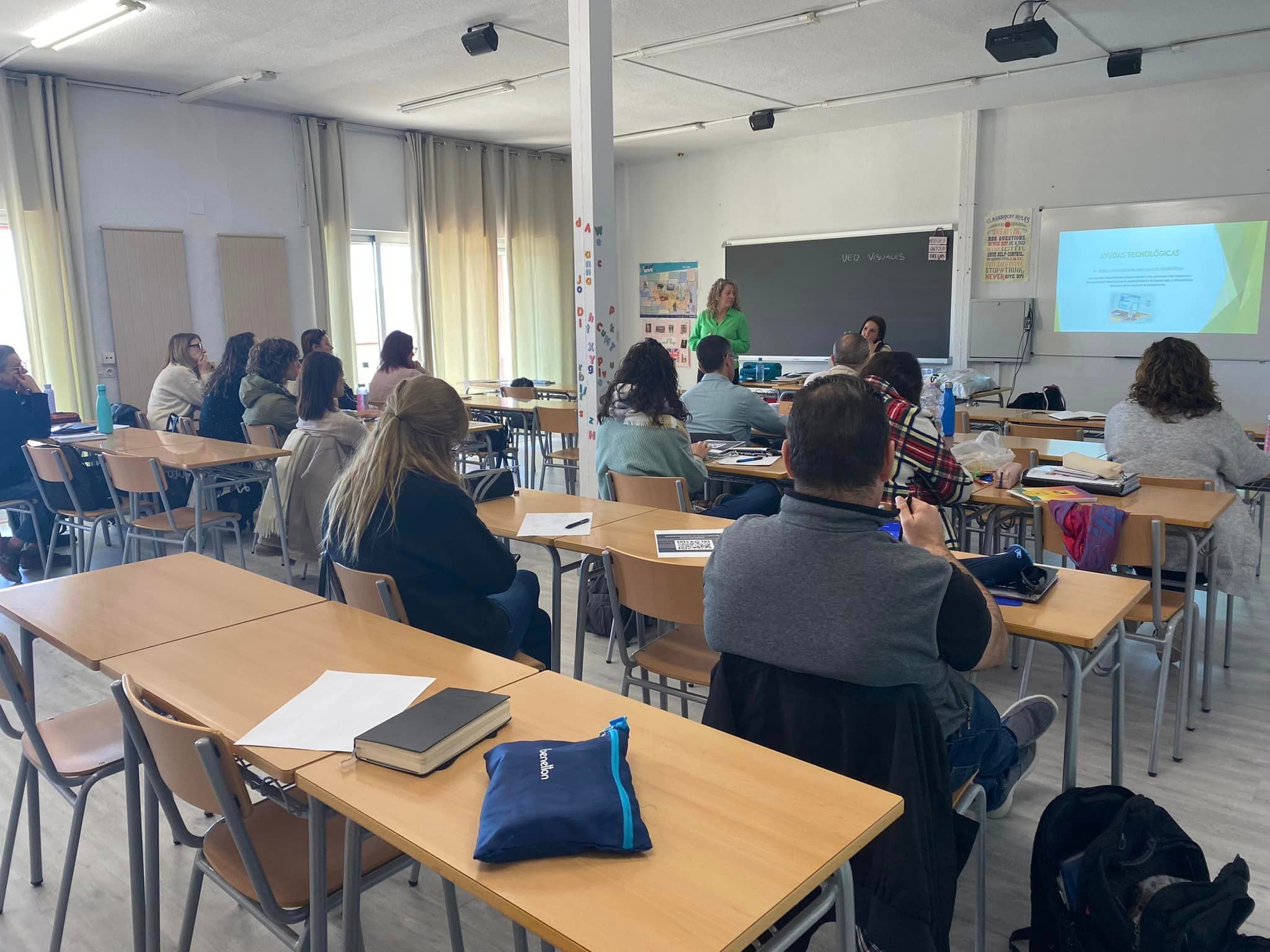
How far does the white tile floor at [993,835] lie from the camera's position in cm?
205

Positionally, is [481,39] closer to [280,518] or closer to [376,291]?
[280,518]

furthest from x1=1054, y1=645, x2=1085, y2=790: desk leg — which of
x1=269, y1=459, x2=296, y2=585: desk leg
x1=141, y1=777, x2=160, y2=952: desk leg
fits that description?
x1=269, y1=459, x2=296, y2=585: desk leg

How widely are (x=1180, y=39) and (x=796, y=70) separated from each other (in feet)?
8.12

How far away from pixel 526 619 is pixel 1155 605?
1.90 meters

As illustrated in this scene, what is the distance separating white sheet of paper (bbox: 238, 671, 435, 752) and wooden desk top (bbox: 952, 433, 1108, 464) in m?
2.94

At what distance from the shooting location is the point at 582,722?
4.91 ft

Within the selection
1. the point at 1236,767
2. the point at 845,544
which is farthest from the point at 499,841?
the point at 1236,767

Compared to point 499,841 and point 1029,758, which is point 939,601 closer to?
point 499,841

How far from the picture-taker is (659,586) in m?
2.21

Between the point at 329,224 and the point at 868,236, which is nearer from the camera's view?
the point at 329,224

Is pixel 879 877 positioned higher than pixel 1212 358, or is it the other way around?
pixel 1212 358

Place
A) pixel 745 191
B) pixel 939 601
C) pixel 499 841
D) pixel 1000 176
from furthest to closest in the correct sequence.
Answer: pixel 745 191 < pixel 1000 176 < pixel 939 601 < pixel 499 841

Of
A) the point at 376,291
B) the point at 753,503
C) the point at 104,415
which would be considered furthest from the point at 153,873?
the point at 376,291

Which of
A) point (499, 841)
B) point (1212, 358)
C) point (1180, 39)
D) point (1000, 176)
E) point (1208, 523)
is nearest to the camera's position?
point (499, 841)
